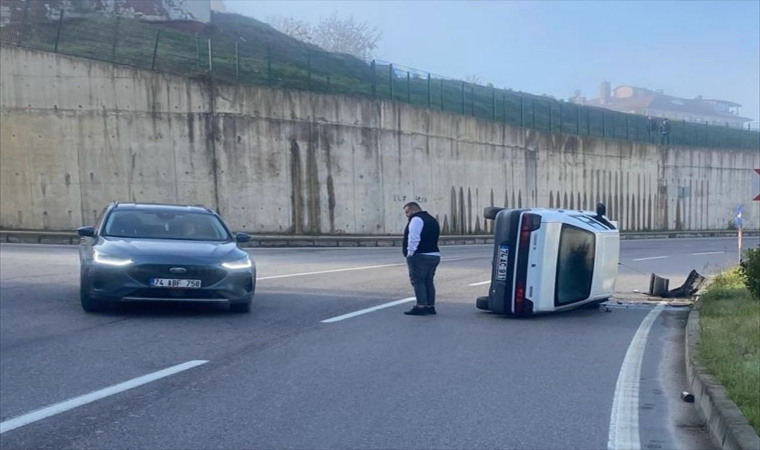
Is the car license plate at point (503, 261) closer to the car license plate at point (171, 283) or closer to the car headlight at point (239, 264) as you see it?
the car headlight at point (239, 264)

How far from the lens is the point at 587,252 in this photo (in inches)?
509

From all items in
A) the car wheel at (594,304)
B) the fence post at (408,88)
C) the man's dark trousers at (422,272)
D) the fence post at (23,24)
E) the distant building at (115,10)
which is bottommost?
the car wheel at (594,304)

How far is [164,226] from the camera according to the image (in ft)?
41.0

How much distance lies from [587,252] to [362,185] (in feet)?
70.4

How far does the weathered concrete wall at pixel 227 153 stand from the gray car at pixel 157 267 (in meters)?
18.1

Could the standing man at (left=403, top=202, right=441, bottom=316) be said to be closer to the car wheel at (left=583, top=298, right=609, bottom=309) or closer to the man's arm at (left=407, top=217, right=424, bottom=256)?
the man's arm at (left=407, top=217, right=424, bottom=256)

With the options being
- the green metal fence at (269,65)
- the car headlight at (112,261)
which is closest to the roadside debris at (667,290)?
the car headlight at (112,261)

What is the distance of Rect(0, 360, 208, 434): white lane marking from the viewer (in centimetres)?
620

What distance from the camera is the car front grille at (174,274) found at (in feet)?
35.9

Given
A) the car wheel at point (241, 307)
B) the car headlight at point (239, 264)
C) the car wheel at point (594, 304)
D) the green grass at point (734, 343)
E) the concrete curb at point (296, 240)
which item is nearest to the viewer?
the green grass at point (734, 343)

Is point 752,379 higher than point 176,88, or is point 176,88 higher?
point 176,88

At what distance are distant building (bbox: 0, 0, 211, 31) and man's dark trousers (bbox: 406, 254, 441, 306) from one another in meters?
23.8

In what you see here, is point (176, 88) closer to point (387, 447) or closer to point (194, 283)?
point (194, 283)

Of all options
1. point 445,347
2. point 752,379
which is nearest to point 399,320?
point 445,347
